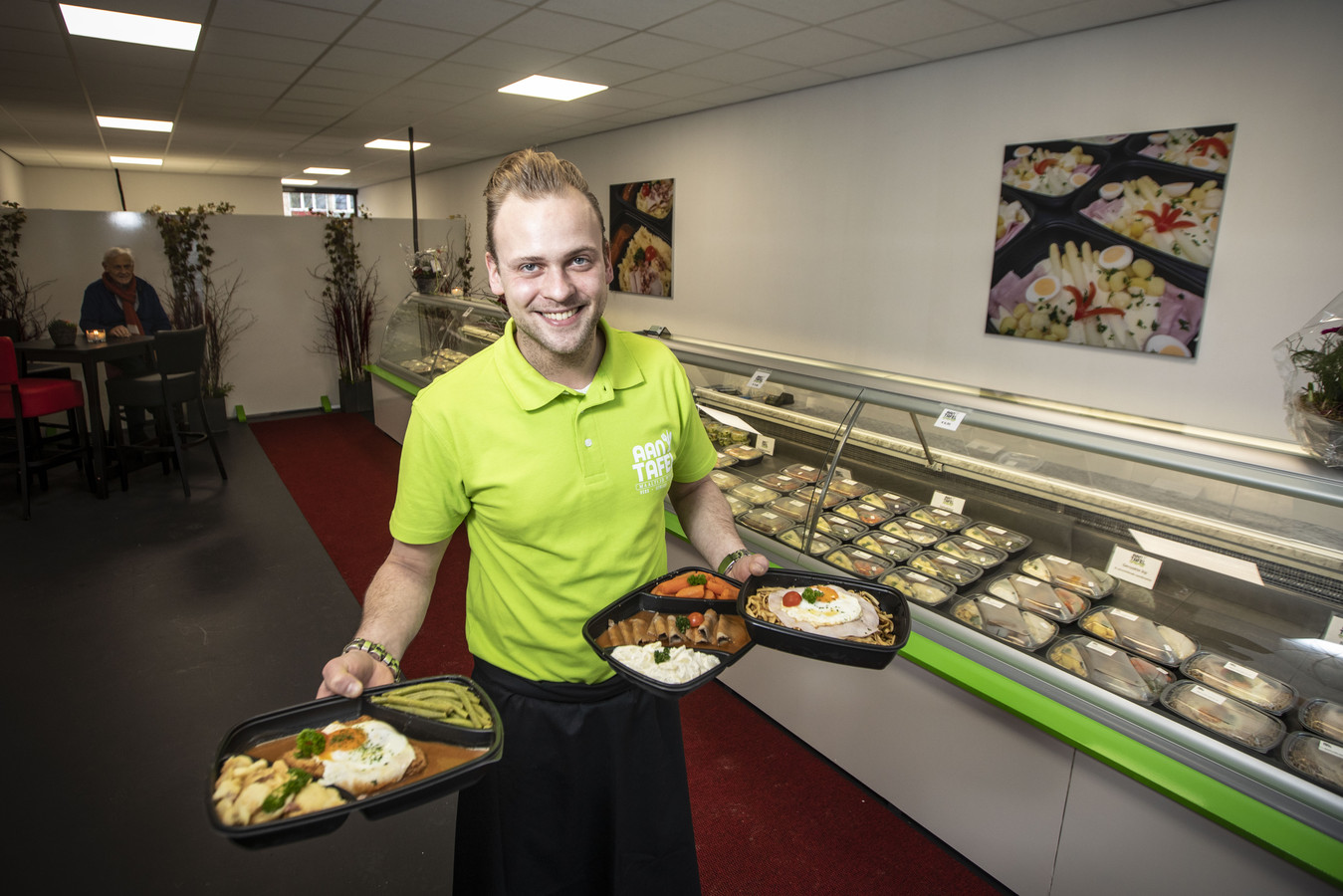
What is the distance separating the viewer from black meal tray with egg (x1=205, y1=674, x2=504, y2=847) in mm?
871

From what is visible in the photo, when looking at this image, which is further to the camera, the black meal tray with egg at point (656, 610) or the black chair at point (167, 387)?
the black chair at point (167, 387)

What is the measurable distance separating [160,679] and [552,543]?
2.86 m

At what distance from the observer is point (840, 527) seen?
285 centimetres

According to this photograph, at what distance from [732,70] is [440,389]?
14.9ft

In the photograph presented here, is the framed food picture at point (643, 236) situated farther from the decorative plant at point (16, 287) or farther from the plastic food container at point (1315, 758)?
the plastic food container at point (1315, 758)

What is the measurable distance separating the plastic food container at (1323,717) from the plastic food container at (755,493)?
72.1 inches

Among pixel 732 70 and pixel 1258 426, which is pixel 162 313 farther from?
pixel 1258 426

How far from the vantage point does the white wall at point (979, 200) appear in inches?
128

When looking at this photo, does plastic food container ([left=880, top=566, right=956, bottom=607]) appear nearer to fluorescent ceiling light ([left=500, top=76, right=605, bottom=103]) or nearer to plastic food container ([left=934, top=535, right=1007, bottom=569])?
plastic food container ([left=934, top=535, right=1007, bottom=569])

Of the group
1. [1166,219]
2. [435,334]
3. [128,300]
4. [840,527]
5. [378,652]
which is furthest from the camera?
[435,334]

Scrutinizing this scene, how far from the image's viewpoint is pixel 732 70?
5047 mm

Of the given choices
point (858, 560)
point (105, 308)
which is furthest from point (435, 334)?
point (858, 560)

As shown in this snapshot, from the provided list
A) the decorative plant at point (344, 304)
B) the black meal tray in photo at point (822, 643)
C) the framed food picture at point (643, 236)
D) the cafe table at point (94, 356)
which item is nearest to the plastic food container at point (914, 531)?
the black meal tray in photo at point (822, 643)

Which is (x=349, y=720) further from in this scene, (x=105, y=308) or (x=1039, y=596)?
(x=105, y=308)
